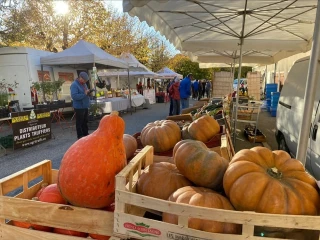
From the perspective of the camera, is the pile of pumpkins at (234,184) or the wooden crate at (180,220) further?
the pile of pumpkins at (234,184)

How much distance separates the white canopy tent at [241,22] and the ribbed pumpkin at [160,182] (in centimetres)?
115

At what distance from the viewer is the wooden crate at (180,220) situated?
1.24 metres

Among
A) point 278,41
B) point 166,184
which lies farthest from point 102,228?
point 278,41

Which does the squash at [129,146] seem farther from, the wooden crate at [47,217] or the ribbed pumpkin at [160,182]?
the wooden crate at [47,217]

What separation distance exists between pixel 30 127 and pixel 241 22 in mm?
5991

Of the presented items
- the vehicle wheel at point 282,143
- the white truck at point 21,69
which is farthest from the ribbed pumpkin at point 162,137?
the white truck at point 21,69

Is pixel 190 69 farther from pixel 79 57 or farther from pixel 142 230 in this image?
pixel 142 230

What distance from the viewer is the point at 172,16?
505cm

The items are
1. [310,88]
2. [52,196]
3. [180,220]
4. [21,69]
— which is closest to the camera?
[180,220]

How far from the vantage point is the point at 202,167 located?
5.73 feet

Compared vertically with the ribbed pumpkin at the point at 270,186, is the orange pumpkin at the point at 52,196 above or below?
below

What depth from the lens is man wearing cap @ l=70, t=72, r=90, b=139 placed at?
270 inches

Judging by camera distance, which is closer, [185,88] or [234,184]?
[234,184]

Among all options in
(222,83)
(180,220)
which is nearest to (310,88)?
(180,220)
